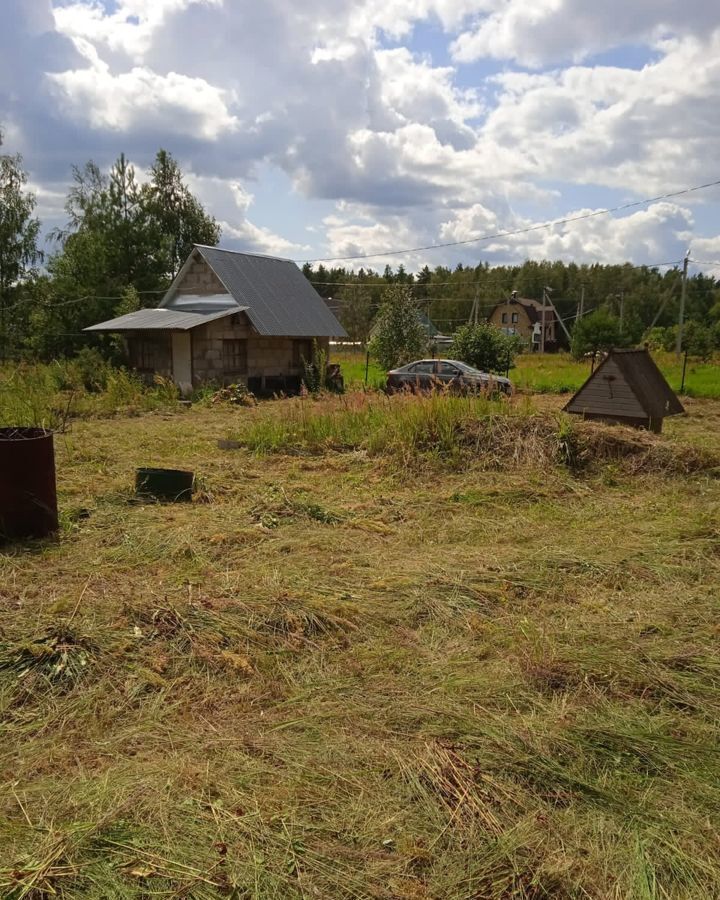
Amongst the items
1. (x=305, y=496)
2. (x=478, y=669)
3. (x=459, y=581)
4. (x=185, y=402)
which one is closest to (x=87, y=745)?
(x=478, y=669)

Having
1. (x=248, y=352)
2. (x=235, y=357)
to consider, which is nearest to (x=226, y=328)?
(x=235, y=357)

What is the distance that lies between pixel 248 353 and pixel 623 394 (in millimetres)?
14081

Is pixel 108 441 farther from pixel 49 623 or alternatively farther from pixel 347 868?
pixel 347 868

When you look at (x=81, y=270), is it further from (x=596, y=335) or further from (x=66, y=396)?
(x=596, y=335)

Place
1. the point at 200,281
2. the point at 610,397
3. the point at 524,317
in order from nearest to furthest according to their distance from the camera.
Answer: the point at 610,397, the point at 200,281, the point at 524,317

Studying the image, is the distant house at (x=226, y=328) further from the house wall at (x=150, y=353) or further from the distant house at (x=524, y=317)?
the distant house at (x=524, y=317)

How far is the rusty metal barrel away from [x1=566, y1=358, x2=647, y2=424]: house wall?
8559 millimetres

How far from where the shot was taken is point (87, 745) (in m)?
3.06

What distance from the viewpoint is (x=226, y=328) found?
21.5 meters

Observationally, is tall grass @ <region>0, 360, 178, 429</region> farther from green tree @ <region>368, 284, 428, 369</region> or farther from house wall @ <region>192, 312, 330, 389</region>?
green tree @ <region>368, 284, 428, 369</region>

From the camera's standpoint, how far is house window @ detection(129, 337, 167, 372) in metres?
22.2

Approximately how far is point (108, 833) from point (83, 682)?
1296 millimetres

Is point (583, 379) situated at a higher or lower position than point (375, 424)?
lower

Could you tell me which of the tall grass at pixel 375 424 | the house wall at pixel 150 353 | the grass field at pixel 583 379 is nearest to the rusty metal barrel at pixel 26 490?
the tall grass at pixel 375 424
